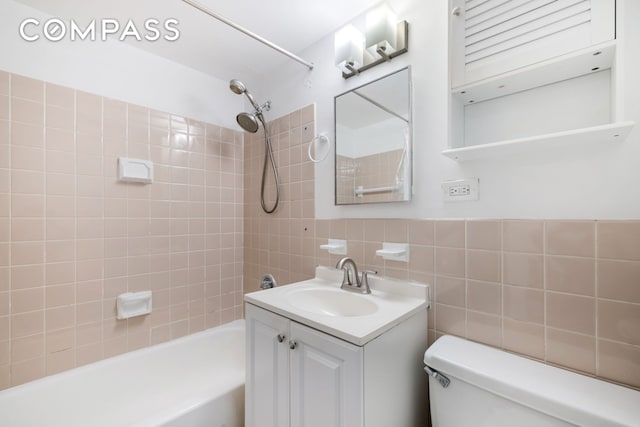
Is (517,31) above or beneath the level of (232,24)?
beneath

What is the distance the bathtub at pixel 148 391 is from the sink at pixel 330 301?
56 centimetres

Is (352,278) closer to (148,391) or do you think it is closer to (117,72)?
(148,391)

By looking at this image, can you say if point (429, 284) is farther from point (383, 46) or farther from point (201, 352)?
point (201, 352)

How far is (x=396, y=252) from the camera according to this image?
1160 mm

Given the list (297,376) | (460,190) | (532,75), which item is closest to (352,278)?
(297,376)

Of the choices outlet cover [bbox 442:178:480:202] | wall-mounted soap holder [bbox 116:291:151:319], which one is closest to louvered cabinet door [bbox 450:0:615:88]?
outlet cover [bbox 442:178:480:202]

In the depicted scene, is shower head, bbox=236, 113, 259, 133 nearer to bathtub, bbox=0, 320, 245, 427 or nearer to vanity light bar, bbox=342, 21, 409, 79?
vanity light bar, bbox=342, 21, 409, 79

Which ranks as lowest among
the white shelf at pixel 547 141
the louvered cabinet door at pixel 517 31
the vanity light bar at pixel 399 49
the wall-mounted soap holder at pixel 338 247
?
the wall-mounted soap holder at pixel 338 247

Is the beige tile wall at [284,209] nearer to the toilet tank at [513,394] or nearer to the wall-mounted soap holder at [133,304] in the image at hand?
the wall-mounted soap holder at [133,304]

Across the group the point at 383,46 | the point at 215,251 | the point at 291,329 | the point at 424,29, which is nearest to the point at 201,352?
the point at 215,251

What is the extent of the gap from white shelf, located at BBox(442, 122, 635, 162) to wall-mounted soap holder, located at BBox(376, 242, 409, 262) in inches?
17.7

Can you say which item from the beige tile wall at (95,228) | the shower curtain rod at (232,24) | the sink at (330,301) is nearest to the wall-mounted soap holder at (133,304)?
the beige tile wall at (95,228)

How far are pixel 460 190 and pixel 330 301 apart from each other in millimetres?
787

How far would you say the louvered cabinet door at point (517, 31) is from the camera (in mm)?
719
